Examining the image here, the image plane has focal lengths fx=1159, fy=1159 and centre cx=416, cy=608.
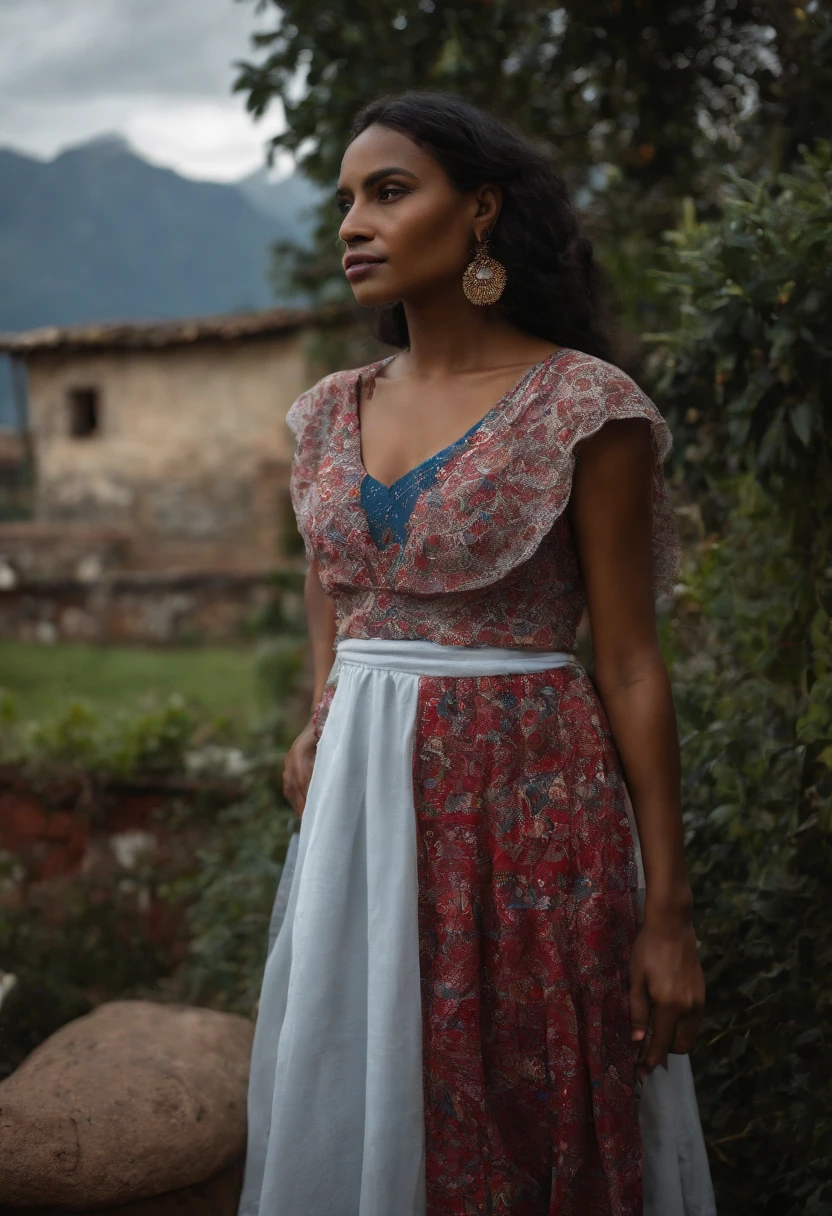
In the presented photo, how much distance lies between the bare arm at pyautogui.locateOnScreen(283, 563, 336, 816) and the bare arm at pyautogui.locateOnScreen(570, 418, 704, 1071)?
22.8 inches

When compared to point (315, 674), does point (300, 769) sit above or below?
below

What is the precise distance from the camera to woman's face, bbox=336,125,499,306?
1766mm

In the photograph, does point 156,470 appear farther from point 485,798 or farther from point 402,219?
point 485,798

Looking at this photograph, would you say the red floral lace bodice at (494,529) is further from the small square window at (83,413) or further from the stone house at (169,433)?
the small square window at (83,413)

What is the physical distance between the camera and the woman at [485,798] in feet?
5.53

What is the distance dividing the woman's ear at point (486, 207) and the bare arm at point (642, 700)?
399mm

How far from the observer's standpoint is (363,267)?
179 cm

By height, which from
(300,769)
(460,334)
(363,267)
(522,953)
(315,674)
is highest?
(363,267)

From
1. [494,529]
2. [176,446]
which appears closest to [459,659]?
[494,529]

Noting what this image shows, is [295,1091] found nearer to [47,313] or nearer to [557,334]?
[557,334]

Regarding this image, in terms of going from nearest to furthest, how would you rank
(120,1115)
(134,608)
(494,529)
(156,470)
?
(494,529) < (120,1115) < (134,608) < (156,470)

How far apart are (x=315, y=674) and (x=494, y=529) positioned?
2.03ft

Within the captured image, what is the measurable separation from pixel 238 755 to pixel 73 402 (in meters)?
12.9

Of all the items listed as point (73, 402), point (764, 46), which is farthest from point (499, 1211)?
point (73, 402)
